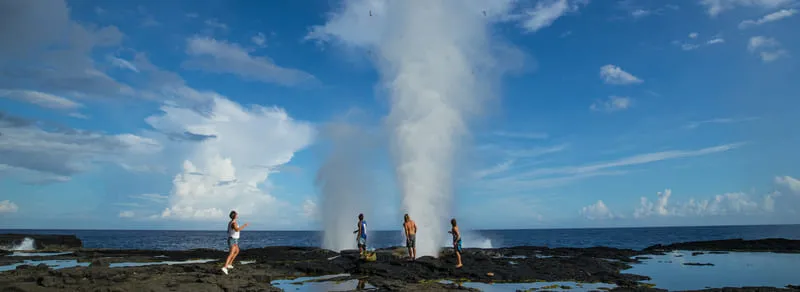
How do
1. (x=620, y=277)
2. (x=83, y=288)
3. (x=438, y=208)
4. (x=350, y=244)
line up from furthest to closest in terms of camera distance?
(x=350, y=244), (x=438, y=208), (x=620, y=277), (x=83, y=288)

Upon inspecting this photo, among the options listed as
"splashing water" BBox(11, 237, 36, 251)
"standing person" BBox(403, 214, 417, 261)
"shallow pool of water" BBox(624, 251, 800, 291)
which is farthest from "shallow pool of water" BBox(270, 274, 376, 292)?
"splashing water" BBox(11, 237, 36, 251)

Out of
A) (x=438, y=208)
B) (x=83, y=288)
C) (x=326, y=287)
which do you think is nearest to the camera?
(x=83, y=288)

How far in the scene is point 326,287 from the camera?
16625 millimetres

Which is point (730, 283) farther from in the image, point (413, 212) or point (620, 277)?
point (413, 212)

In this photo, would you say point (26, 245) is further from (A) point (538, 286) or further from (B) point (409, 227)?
(A) point (538, 286)

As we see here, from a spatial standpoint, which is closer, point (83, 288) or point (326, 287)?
point (83, 288)

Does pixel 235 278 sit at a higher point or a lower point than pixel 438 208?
lower

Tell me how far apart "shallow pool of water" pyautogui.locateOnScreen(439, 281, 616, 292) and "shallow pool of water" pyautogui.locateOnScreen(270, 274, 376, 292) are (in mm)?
3632

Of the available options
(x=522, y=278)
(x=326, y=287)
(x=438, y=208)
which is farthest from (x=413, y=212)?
(x=326, y=287)

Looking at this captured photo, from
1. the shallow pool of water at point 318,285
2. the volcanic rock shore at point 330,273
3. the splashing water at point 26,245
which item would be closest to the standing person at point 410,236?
the volcanic rock shore at point 330,273

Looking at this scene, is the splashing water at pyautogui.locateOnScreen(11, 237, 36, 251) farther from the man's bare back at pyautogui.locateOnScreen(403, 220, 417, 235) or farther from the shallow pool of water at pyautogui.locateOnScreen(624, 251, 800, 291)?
the shallow pool of water at pyautogui.locateOnScreen(624, 251, 800, 291)

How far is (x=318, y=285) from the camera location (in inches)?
681

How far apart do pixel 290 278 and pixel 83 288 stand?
791 centimetres

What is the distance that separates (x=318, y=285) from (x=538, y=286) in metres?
8.61
